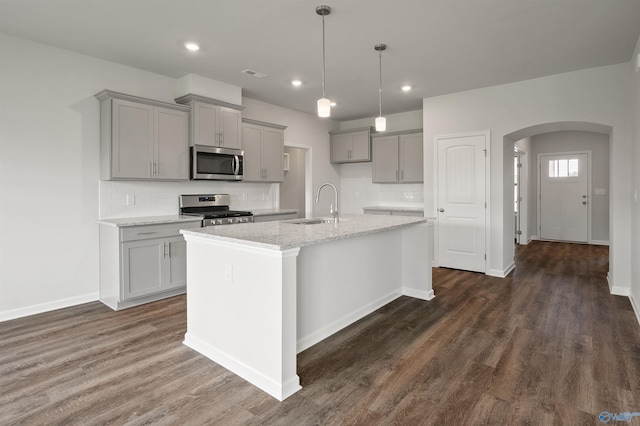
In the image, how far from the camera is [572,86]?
4.42 metres

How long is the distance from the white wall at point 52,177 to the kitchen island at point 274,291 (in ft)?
6.17

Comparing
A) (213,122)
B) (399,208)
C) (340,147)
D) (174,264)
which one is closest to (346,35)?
(213,122)

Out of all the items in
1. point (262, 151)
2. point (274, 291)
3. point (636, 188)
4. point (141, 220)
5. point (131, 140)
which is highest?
point (262, 151)

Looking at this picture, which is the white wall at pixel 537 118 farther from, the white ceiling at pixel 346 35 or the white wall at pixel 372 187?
the white wall at pixel 372 187

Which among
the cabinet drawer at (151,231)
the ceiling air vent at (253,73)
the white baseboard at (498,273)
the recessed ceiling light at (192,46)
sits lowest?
the white baseboard at (498,273)

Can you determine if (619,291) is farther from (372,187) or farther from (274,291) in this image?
(274,291)

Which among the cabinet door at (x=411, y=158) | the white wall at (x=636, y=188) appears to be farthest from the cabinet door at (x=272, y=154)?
the white wall at (x=636, y=188)

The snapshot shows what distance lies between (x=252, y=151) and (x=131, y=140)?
5.59ft

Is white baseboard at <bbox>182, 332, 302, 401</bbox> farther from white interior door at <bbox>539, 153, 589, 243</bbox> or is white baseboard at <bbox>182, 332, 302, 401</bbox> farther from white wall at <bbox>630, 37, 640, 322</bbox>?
white interior door at <bbox>539, 153, 589, 243</bbox>

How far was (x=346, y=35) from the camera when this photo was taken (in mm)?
3418

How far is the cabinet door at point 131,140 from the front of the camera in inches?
151

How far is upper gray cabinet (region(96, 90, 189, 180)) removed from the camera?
3.84 m

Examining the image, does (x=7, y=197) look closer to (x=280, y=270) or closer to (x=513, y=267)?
(x=280, y=270)

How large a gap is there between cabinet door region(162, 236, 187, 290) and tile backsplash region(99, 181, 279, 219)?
66 cm
